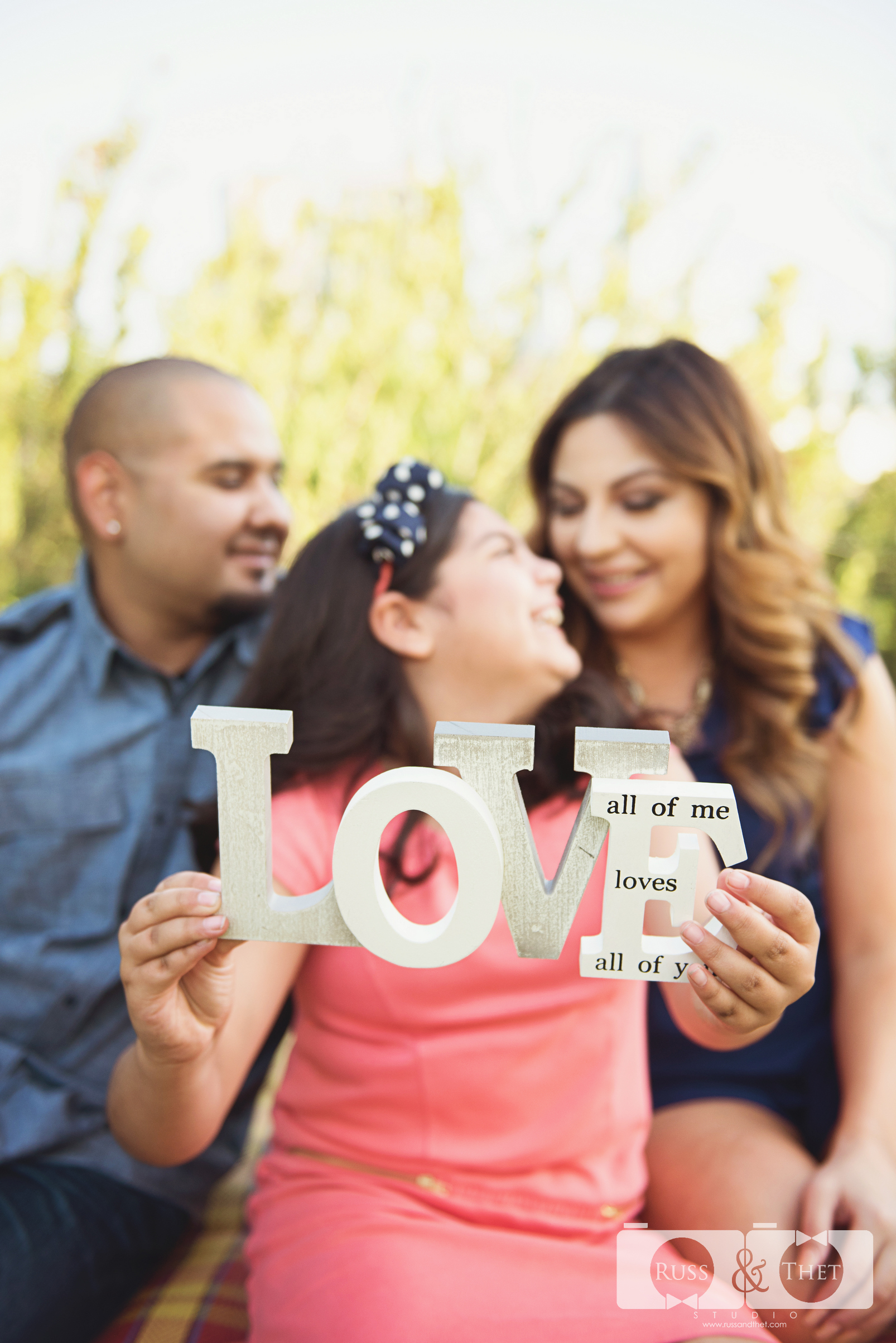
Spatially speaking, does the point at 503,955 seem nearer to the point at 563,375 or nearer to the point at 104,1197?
the point at 104,1197

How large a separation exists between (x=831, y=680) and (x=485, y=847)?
63.1 inches

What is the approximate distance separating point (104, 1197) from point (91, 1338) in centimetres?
24

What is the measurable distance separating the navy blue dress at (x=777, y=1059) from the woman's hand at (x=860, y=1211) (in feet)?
0.94

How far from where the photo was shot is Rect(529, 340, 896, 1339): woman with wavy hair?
193 cm

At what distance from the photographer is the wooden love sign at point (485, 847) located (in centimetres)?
106

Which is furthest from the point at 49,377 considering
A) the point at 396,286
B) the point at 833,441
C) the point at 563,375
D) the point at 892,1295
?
the point at 892,1295

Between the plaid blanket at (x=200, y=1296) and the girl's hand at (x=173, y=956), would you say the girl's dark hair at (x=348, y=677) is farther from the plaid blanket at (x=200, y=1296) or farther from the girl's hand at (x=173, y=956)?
the plaid blanket at (x=200, y=1296)

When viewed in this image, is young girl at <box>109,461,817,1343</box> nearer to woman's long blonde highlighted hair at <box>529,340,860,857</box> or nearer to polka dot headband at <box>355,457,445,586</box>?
polka dot headband at <box>355,457,445,586</box>

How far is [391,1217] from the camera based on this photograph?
1.46 meters
